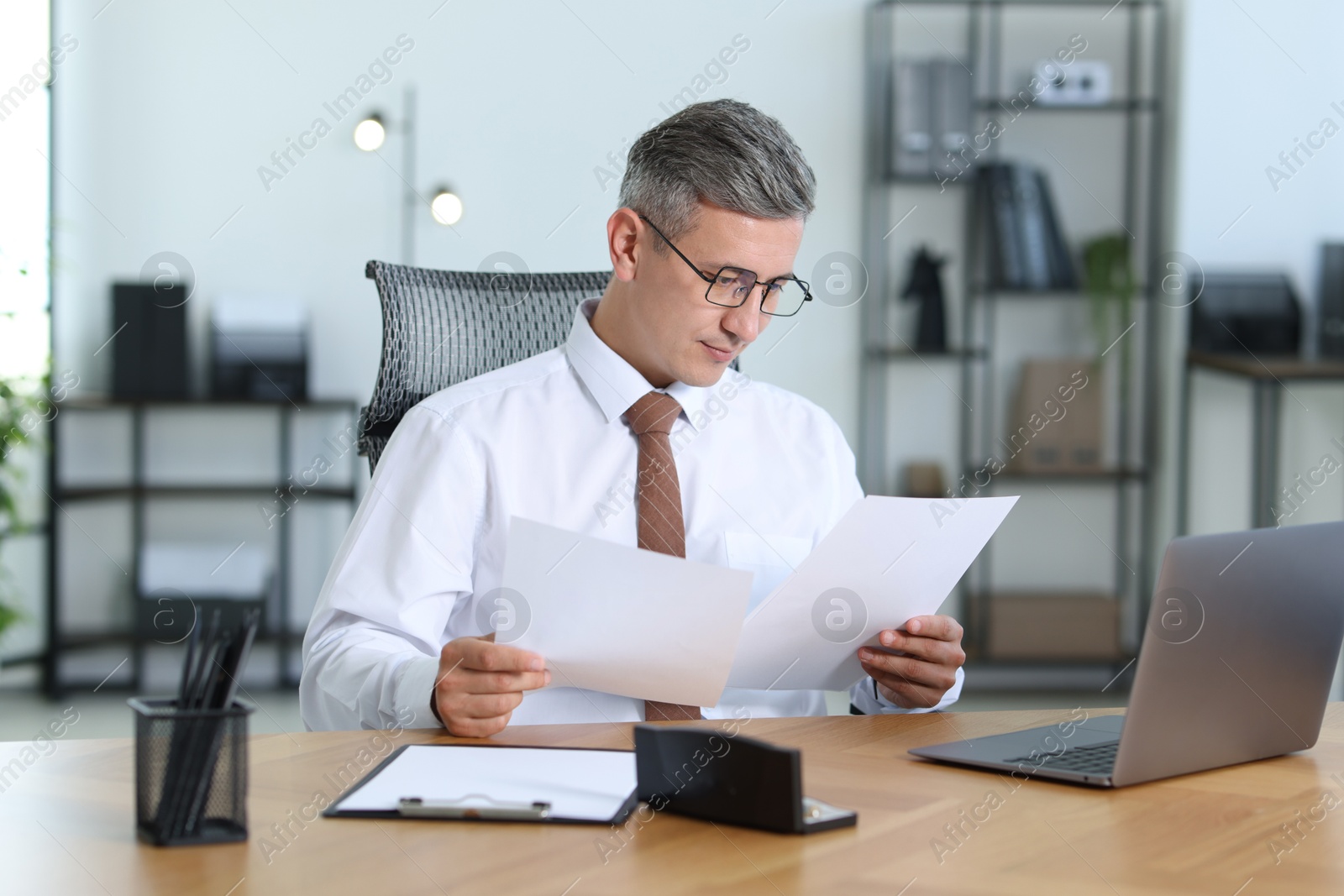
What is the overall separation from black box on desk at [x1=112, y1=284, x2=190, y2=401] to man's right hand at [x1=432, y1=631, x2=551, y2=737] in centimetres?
282

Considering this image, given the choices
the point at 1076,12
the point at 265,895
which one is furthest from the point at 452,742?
the point at 1076,12

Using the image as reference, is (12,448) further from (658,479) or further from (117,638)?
(658,479)

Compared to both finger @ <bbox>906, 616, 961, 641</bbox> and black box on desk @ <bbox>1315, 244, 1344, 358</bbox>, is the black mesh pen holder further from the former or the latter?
black box on desk @ <bbox>1315, 244, 1344, 358</bbox>

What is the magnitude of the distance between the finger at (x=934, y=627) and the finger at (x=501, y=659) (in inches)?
15.1

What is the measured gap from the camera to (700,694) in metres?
1.11

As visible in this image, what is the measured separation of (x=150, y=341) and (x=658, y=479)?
2.64 m

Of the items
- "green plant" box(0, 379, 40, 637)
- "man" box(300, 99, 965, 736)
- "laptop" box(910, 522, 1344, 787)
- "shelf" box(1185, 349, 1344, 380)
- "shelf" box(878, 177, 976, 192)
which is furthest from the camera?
"shelf" box(878, 177, 976, 192)

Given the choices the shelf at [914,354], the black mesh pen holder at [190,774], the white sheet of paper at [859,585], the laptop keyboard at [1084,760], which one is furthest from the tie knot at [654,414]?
the shelf at [914,354]

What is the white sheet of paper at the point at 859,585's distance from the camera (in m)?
1.06

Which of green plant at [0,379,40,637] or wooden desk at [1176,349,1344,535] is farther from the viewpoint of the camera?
green plant at [0,379,40,637]

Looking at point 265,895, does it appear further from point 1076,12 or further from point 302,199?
point 1076,12

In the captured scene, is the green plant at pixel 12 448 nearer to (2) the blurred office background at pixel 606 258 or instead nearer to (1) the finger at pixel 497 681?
(2) the blurred office background at pixel 606 258

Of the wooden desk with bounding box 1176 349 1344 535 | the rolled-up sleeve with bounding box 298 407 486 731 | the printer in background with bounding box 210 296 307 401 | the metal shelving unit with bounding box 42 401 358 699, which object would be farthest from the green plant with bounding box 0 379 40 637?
the wooden desk with bounding box 1176 349 1344 535

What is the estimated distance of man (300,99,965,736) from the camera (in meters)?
1.30
